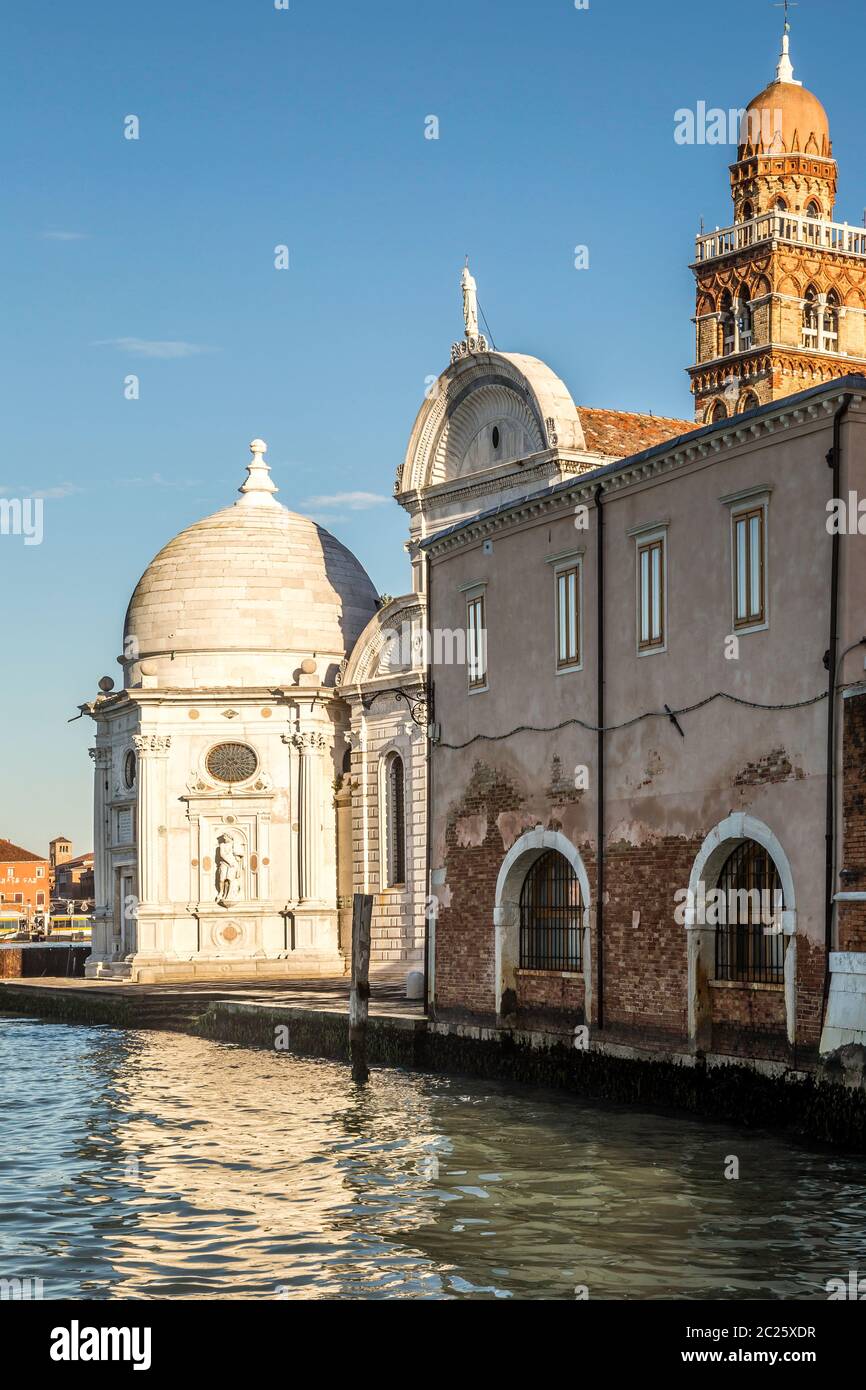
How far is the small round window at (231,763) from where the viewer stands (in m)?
42.6

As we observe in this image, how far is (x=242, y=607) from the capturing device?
43281mm

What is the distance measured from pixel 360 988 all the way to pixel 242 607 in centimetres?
1944

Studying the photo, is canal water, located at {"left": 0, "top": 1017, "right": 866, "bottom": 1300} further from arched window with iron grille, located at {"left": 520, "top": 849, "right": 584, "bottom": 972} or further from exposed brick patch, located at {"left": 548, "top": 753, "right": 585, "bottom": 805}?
exposed brick patch, located at {"left": 548, "top": 753, "right": 585, "bottom": 805}

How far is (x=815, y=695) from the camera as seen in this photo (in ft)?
58.9

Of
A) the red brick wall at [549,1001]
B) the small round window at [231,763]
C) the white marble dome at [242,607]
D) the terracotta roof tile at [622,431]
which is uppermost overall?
the terracotta roof tile at [622,431]

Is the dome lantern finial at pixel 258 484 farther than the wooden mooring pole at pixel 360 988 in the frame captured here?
Yes

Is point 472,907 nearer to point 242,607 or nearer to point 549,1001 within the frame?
point 549,1001

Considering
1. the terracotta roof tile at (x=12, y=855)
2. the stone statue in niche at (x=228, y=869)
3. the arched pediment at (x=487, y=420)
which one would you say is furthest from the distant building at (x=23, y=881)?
the arched pediment at (x=487, y=420)

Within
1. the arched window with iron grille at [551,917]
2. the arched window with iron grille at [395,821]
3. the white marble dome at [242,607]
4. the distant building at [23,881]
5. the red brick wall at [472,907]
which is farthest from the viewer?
the distant building at [23,881]

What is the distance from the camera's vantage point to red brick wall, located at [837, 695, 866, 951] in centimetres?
1694

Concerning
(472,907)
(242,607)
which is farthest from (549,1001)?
(242,607)

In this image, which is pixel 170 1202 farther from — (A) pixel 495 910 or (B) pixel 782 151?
(B) pixel 782 151

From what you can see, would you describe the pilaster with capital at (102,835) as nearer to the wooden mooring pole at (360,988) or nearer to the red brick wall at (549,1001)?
the wooden mooring pole at (360,988)

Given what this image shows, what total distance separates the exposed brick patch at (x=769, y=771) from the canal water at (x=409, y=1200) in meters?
3.32
